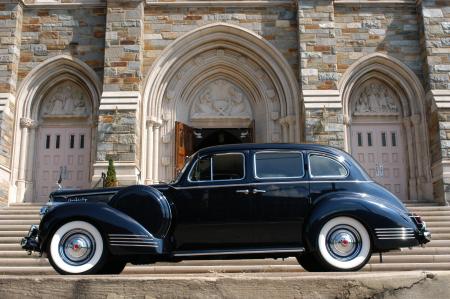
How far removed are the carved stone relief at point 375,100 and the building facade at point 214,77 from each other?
0.03 m

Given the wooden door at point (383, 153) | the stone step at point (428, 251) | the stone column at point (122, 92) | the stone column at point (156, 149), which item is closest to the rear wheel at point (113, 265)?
the stone step at point (428, 251)

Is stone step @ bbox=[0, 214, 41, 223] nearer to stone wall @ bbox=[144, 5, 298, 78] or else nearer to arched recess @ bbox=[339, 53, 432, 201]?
stone wall @ bbox=[144, 5, 298, 78]

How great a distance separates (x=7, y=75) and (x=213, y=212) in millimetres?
9867

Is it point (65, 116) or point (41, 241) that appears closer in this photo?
point (41, 241)

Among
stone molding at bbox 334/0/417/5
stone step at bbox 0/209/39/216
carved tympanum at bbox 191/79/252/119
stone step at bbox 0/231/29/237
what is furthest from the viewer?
carved tympanum at bbox 191/79/252/119

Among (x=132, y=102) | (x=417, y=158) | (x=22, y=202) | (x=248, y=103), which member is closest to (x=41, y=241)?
(x=132, y=102)

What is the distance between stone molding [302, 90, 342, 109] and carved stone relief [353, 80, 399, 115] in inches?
55.4

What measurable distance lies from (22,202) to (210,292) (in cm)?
1049

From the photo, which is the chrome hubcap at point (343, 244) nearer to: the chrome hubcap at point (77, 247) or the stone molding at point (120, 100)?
the chrome hubcap at point (77, 247)

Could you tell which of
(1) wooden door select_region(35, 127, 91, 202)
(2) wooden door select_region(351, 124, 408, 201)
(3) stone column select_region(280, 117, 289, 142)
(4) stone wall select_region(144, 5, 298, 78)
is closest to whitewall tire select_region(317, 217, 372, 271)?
(3) stone column select_region(280, 117, 289, 142)

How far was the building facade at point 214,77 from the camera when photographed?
12.4 metres

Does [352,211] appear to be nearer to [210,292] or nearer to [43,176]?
[210,292]

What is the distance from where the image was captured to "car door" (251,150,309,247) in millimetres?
4504

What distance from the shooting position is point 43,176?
1285 cm
